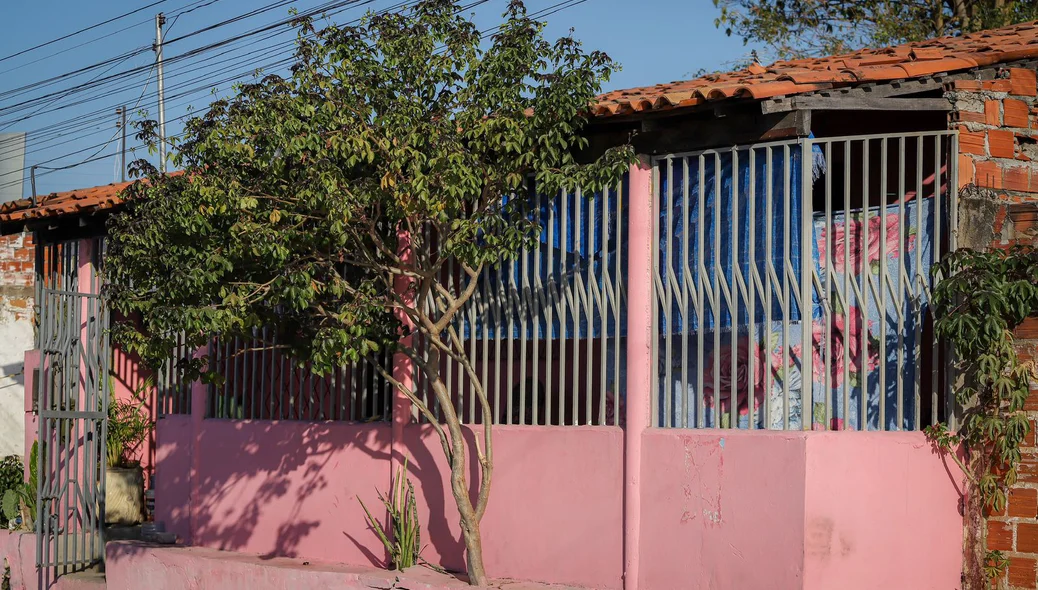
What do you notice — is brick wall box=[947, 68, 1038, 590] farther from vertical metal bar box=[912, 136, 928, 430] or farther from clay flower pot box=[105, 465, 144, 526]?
clay flower pot box=[105, 465, 144, 526]

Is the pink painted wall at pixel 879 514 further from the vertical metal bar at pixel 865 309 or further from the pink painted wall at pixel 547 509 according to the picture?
the pink painted wall at pixel 547 509

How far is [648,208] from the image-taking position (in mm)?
7910

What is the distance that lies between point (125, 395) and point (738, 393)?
737 centimetres

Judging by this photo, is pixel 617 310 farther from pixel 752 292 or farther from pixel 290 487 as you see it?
pixel 290 487

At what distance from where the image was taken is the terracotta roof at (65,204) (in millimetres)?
→ 11000

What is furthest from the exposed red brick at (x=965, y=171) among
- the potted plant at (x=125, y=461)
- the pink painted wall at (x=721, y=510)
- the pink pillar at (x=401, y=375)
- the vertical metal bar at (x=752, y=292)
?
the potted plant at (x=125, y=461)

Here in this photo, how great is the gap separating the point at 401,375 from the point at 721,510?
3011 millimetres

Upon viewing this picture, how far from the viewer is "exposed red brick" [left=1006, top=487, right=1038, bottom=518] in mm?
6961

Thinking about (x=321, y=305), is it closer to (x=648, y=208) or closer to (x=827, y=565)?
(x=648, y=208)

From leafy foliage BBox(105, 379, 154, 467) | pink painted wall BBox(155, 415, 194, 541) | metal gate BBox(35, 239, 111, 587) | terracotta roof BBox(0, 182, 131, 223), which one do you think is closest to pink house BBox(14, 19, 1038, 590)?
pink painted wall BBox(155, 415, 194, 541)

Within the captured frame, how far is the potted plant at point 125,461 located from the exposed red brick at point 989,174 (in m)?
8.17

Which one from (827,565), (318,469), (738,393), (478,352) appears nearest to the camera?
(827,565)

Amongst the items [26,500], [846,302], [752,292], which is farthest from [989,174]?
[26,500]

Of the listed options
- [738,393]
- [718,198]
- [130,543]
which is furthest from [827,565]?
[130,543]
